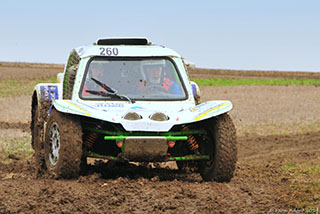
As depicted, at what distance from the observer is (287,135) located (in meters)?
20.1

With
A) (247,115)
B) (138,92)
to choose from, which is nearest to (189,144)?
(138,92)

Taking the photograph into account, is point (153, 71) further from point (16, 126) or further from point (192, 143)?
point (16, 126)

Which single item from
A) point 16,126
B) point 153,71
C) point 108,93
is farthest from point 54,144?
point 16,126

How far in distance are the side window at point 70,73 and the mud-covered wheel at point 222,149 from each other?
2.31 metres

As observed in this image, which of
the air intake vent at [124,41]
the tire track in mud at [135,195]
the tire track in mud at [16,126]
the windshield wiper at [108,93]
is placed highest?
the air intake vent at [124,41]

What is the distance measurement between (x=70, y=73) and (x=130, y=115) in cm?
182

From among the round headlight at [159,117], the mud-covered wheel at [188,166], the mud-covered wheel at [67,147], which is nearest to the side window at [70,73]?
the mud-covered wheel at [67,147]

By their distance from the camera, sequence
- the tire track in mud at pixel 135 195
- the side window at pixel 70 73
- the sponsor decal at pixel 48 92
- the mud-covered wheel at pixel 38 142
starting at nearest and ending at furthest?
the tire track in mud at pixel 135 195 < the side window at pixel 70 73 < the mud-covered wheel at pixel 38 142 < the sponsor decal at pixel 48 92

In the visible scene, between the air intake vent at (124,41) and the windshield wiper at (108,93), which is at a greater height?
the air intake vent at (124,41)

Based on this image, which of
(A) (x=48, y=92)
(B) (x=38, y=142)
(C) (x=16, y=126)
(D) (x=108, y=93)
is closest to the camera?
(D) (x=108, y=93)

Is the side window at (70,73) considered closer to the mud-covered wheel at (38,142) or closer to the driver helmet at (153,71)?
the mud-covered wheel at (38,142)

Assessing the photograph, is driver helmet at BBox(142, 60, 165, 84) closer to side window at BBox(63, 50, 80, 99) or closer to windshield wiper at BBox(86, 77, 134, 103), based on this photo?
windshield wiper at BBox(86, 77, 134, 103)

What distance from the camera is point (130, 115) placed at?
8.62m

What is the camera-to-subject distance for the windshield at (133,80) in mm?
9727
